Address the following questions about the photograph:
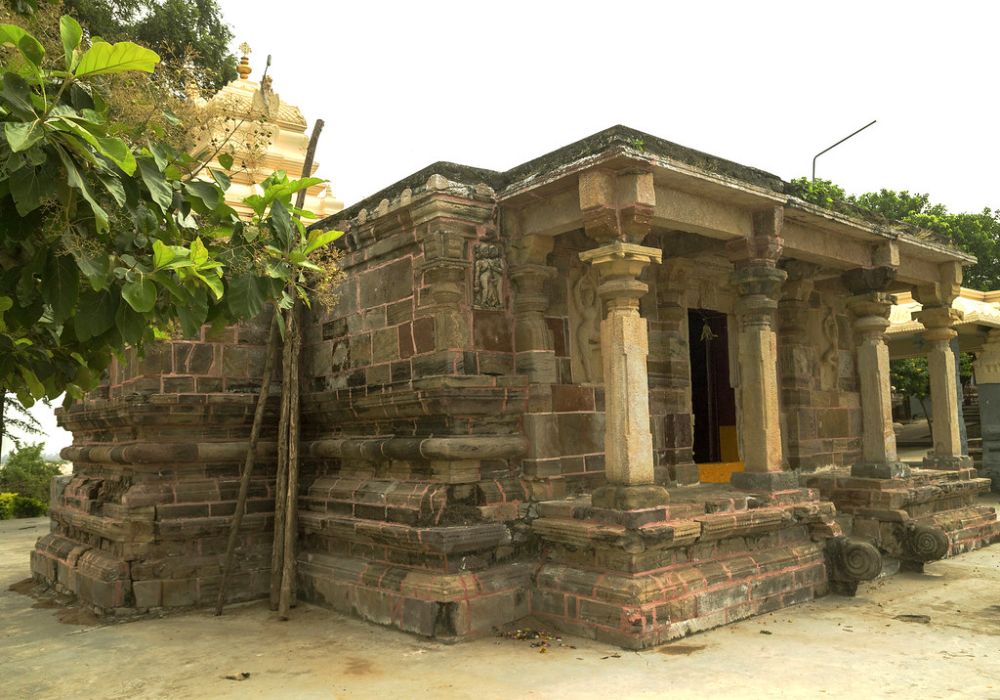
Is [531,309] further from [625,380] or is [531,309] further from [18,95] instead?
[18,95]

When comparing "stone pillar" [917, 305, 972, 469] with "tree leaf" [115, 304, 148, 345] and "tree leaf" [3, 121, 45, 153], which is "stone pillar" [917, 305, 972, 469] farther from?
"tree leaf" [3, 121, 45, 153]

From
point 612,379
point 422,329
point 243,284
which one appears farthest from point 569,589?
point 243,284

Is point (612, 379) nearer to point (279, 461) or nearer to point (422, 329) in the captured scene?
point (422, 329)

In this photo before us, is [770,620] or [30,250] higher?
[30,250]

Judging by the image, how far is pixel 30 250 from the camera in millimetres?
3057

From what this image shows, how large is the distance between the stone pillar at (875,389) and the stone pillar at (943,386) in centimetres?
153

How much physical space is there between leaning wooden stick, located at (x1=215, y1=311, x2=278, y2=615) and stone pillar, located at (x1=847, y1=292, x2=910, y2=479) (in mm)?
6321

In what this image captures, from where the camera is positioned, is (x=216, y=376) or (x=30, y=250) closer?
(x=30, y=250)

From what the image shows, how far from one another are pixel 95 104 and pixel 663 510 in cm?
473

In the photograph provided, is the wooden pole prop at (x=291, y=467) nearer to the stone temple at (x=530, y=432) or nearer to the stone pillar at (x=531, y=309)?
the stone temple at (x=530, y=432)

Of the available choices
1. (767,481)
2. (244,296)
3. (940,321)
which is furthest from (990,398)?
(244,296)

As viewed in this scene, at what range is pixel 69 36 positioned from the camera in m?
2.71

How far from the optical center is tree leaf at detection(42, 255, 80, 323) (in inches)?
115

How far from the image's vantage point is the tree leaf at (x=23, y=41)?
2.61 metres
